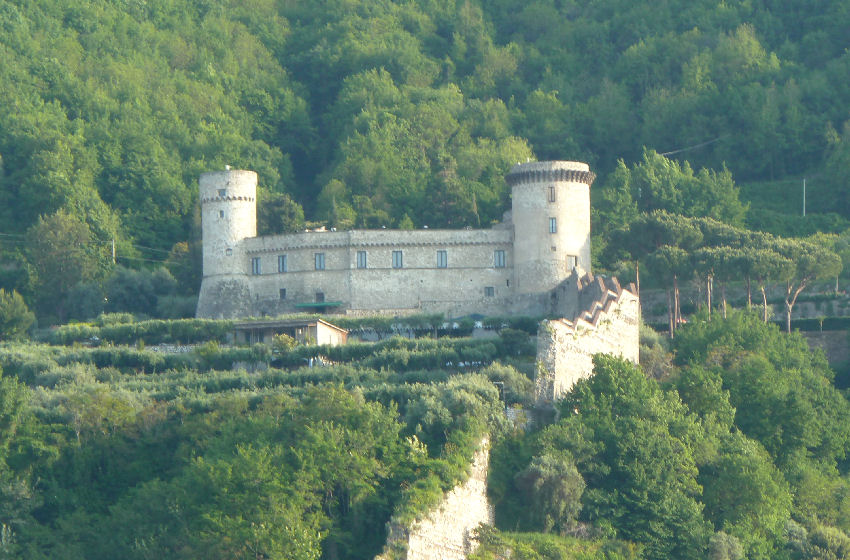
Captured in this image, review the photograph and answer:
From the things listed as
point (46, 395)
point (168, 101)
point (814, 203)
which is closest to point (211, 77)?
point (168, 101)

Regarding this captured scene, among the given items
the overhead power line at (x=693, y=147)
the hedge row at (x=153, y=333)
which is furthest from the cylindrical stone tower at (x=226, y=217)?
the overhead power line at (x=693, y=147)

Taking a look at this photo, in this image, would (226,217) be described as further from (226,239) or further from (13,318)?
(13,318)

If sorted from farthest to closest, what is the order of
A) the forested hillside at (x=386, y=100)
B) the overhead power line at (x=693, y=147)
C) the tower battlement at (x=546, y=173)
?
the overhead power line at (x=693, y=147), the forested hillside at (x=386, y=100), the tower battlement at (x=546, y=173)

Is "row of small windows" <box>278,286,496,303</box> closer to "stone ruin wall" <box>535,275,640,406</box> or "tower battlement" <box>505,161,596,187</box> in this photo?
"tower battlement" <box>505,161,596,187</box>

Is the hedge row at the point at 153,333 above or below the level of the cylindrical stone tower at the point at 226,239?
below

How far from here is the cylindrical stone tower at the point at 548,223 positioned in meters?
68.2

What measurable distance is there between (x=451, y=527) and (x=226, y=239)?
87.1ft

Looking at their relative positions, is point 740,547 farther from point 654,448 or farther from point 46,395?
point 46,395

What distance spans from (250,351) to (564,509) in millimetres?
16733

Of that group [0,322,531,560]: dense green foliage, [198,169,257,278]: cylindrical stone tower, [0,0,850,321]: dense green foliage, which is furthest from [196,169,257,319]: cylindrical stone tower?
[0,322,531,560]: dense green foliage

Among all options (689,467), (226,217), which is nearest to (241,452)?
(689,467)

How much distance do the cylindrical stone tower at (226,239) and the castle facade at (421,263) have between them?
0.13 ft

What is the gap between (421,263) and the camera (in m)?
69.8

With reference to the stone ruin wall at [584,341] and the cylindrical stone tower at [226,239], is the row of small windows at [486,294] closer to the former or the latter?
the cylindrical stone tower at [226,239]
